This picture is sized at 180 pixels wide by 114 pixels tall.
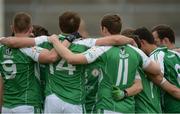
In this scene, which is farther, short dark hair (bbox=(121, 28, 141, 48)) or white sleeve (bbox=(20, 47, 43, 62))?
short dark hair (bbox=(121, 28, 141, 48))

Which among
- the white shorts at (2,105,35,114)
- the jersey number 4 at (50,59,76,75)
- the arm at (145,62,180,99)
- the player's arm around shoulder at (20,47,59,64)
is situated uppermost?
the player's arm around shoulder at (20,47,59,64)

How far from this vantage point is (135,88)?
882cm

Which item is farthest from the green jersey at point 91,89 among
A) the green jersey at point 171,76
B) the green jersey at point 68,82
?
the green jersey at point 171,76

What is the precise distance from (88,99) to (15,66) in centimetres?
82

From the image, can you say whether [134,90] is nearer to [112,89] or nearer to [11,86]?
[112,89]

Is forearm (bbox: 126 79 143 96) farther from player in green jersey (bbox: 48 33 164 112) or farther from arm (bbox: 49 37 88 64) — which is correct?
arm (bbox: 49 37 88 64)

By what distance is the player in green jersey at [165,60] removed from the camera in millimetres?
9430

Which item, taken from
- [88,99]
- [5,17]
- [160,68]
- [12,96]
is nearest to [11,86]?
[12,96]

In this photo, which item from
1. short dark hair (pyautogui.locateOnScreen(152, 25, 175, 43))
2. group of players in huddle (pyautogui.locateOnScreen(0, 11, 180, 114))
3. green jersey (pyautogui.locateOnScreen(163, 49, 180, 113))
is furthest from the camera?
short dark hair (pyautogui.locateOnScreen(152, 25, 175, 43))

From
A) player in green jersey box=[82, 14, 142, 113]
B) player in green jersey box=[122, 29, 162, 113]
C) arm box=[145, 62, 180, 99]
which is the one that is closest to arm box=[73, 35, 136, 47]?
player in green jersey box=[82, 14, 142, 113]

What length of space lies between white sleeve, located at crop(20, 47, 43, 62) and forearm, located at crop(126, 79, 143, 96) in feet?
3.16

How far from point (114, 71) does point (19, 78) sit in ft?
3.24

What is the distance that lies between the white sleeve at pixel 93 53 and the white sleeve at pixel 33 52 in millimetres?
484

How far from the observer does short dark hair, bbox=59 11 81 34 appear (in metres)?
8.80
